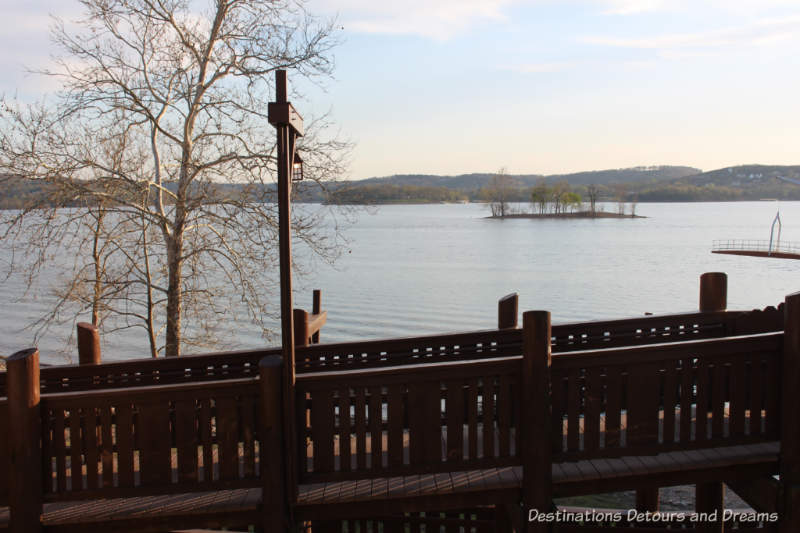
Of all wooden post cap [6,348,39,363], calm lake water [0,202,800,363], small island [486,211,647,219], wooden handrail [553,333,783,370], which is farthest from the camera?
small island [486,211,647,219]

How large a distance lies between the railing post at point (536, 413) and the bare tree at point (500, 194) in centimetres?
13377

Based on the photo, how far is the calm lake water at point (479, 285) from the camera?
1095 inches

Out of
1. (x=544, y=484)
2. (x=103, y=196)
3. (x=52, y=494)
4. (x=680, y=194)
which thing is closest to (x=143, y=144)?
(x=103, y=196)

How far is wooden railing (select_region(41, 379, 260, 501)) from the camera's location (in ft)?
12.1

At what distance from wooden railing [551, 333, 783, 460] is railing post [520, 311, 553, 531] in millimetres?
110

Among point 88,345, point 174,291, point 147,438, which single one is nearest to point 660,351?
point 147,438

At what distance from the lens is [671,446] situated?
4.03 m

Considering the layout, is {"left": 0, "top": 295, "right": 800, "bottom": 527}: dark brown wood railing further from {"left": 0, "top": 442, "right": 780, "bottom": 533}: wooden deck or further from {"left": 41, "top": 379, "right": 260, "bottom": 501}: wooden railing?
{"left": 0, "top": 442, "right": 780, "bottom": 533}: wooden deck

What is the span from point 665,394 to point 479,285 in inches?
1461

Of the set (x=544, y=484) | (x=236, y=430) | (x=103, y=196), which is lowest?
(x=544, y=484)

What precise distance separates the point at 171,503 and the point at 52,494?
65 cm

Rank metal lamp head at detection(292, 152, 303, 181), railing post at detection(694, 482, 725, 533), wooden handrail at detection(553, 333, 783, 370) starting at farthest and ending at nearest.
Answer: railing post at detection(694, 482, 725, 533), metal lamp head at detection(292, 152, 303, 181), wooden handrail at detection(553, 333, 783, 370)

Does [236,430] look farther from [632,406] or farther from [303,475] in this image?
[632,406]

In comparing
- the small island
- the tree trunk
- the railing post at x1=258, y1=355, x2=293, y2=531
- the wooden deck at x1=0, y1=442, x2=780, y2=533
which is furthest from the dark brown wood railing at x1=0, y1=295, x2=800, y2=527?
the small island
